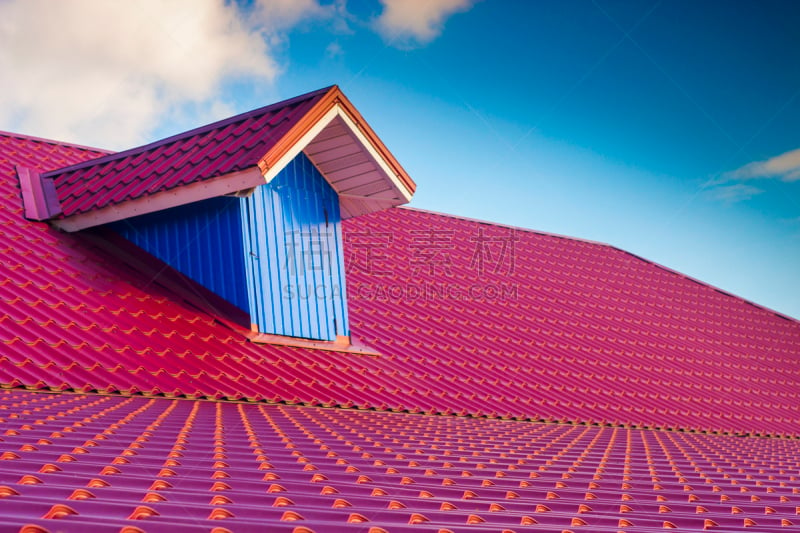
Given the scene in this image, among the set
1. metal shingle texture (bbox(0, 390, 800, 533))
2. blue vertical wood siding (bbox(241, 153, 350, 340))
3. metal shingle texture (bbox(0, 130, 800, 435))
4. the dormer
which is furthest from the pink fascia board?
metal shingle texture (bbox(0, 390, 800, 533))

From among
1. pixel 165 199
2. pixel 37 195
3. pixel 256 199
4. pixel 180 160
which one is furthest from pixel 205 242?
pixel 37 195

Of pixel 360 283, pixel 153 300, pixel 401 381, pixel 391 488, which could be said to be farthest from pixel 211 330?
pixel 391 488

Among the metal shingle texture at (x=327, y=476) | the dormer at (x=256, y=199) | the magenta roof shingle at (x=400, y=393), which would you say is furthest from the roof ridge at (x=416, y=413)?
the dormer at (x=256, y=199)

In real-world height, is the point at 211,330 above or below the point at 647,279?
below

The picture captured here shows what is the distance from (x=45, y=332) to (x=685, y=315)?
40.5 feet

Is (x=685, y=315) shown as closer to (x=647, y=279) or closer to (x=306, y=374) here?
(x=647, y=279)

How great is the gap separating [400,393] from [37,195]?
482 centimetres

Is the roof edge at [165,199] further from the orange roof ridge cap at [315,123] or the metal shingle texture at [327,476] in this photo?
the metal shingle texture at [327,476]

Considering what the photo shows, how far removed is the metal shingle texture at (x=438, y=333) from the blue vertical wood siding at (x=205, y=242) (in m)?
0.16

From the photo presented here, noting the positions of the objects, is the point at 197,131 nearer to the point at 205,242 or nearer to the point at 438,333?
the point at 205,242

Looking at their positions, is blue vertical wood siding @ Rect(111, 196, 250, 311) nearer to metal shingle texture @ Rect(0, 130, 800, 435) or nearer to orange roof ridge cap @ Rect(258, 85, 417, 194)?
metal shingle texture @ Rect(0, 130, 800, 435)

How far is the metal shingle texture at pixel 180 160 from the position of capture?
27.9 feet

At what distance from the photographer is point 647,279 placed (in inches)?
688

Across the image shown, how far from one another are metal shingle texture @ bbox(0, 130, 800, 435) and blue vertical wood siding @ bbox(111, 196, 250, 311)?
0.16m
